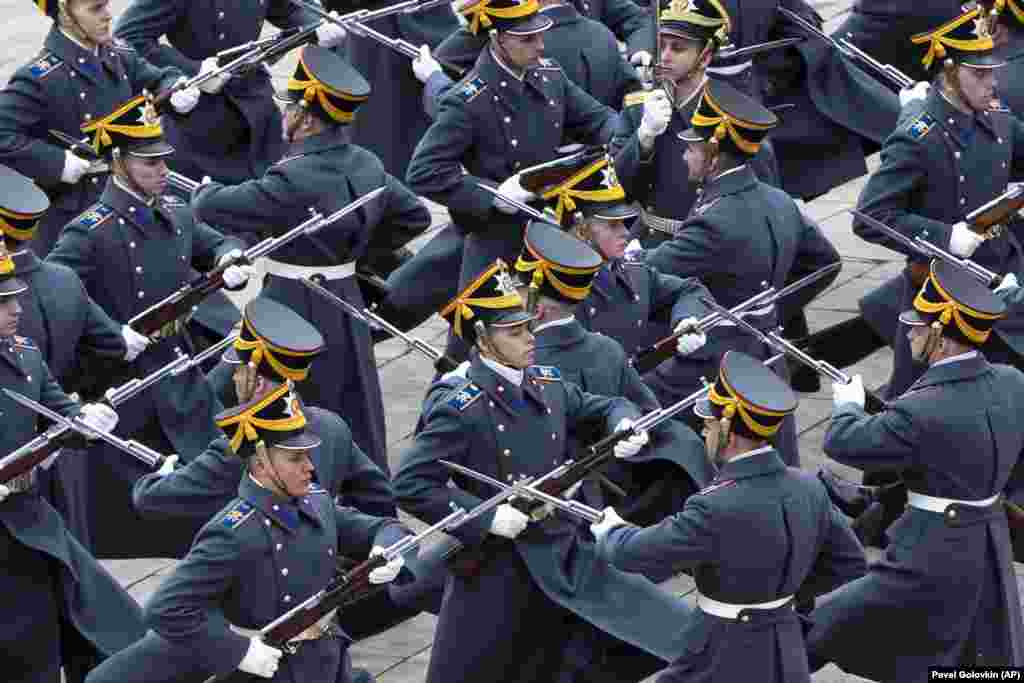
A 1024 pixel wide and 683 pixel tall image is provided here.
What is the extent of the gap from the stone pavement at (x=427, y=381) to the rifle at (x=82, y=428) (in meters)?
1.36

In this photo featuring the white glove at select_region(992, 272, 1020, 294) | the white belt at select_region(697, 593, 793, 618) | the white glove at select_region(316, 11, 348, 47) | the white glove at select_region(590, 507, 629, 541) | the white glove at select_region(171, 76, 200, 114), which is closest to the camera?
the white belt at select_region(697, 593, 793, 618)

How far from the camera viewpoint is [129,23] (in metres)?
17.0

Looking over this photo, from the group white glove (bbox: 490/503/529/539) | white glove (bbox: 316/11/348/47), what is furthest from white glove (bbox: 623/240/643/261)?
white glove (bbox: 316/11/348/47)

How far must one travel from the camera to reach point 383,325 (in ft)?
46.8

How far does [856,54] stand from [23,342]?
5913mm

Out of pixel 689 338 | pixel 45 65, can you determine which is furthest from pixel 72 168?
pixel 689 338

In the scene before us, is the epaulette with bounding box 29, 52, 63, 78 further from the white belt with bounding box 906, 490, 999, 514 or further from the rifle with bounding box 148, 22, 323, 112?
the white belt with bounding box 906, 490, 999, 514

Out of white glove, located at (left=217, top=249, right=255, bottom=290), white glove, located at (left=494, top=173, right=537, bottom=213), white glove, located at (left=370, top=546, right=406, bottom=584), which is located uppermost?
white glove, located at (left=370, top=546, right=406, bottom=584)

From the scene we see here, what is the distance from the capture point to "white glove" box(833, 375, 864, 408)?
1307 centimetres

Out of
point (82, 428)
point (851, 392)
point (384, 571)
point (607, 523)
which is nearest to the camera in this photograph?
point (384, 571)

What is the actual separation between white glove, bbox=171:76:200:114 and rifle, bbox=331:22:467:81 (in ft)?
3.49

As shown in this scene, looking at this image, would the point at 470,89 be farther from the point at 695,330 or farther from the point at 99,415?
the point at 99,415

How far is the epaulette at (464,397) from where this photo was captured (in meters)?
12.6

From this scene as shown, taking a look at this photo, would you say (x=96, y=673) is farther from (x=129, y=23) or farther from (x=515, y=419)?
(x=129, y=23)
